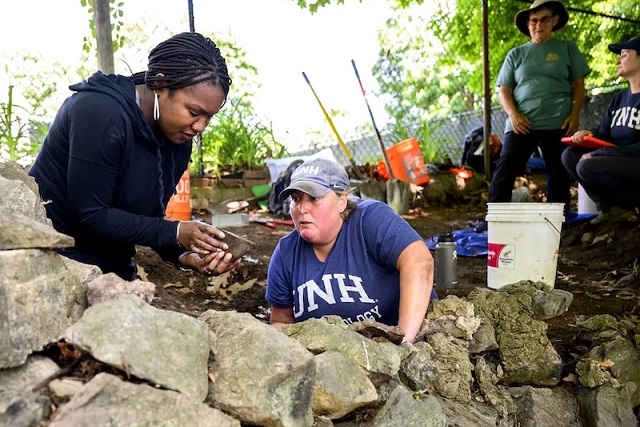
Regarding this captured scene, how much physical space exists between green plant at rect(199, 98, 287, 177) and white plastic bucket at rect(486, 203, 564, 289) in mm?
3867

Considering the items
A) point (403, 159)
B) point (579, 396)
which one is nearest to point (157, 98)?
point (579, 396)

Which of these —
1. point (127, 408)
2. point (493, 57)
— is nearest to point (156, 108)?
point (127, 408)

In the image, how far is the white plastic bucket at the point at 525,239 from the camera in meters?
3.42

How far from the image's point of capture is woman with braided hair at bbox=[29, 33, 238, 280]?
193 centimetres

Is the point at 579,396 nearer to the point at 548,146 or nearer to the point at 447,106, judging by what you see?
the point at 548,146

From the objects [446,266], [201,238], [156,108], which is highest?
[156,108]

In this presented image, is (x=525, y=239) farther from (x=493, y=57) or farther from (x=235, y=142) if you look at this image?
(x=493, y=57)

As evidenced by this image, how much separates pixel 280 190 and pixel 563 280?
308 cm

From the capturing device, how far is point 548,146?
498 cm

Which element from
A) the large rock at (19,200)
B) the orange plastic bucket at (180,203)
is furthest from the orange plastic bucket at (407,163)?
the large rock at (19,200)

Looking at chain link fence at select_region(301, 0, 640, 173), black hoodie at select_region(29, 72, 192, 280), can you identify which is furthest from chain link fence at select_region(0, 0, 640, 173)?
black hoodie at select_region(29, 72, 192, 280)

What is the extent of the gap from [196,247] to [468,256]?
321 centimetres

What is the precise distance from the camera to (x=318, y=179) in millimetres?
2238

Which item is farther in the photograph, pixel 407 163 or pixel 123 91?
pixel 407 163
